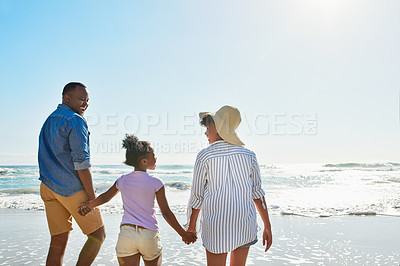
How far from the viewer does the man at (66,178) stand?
8.96 feet

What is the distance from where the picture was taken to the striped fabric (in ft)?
7.49

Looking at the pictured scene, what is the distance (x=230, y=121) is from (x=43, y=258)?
326cm

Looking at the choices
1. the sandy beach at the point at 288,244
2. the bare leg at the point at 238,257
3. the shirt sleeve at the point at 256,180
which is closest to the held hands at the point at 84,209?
the bare leg at the point at 238,257

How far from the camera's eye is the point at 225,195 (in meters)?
2.30

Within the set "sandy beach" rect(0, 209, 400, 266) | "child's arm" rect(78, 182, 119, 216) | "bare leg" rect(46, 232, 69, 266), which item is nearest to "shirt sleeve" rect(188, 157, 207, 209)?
"child's arm" rect(78, 182, 119, 216)

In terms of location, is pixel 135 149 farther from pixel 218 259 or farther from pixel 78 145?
pixel 218 259

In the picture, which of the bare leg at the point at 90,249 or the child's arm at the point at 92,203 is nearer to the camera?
the child's arm at the point at 92,203

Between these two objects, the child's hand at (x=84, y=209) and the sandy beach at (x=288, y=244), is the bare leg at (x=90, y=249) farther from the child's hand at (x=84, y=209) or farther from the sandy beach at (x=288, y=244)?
the sandy beach at (x=288, y=244)

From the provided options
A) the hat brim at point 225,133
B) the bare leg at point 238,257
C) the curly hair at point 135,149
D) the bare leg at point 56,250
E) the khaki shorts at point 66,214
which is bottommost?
the bare leg at point 56,250

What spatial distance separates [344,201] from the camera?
9500 mm

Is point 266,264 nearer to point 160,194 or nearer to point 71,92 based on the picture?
point 160,194

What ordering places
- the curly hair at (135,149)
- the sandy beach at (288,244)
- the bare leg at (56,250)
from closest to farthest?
the curly hair at (135,149) → the bare leg at (56,250) → the sandy beach at (288,244)

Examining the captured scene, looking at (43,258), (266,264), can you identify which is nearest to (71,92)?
(43,258)

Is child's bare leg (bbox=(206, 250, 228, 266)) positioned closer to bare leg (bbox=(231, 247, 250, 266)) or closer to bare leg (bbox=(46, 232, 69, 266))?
bare leg (bbox=(231, 247, 250, 266))
